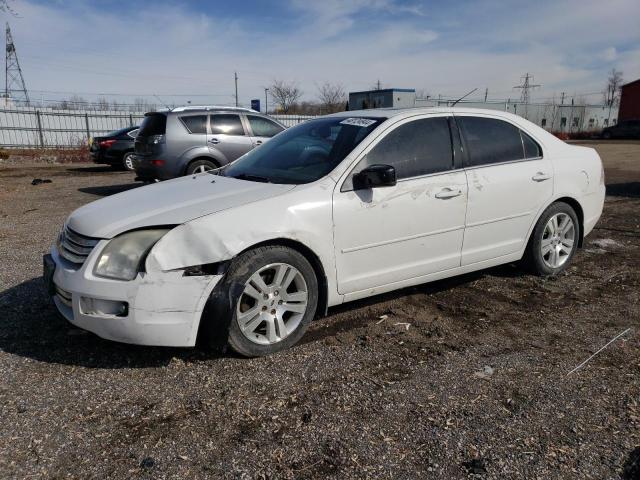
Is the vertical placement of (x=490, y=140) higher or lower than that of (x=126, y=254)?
higher

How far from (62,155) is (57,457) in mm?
23183

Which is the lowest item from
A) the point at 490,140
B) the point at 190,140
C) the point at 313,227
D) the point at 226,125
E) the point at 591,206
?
the point at 591,206

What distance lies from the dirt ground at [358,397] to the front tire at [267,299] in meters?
0.14

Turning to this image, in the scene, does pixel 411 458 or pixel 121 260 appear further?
pixel 121 260

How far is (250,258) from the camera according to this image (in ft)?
10.7

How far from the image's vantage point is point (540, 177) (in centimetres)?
470

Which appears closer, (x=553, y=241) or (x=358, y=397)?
(x=358, y=397)

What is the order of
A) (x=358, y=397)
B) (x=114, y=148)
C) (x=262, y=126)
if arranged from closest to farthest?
1. (x=358, y=397)
2. (x=262, y=126)
3. (x=114, y=148)

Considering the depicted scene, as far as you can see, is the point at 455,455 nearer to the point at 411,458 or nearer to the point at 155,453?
the point at 411,458

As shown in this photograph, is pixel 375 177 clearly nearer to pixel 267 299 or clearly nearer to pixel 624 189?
pixel 267 299

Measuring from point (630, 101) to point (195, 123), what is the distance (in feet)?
172

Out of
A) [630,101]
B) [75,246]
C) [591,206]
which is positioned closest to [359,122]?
[75,246]

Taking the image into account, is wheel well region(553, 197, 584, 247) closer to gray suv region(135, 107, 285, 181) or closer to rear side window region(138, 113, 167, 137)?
gray suv region(135, 107, 285, 181)

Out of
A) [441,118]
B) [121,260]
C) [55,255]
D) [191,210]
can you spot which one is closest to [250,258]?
[191,210]
